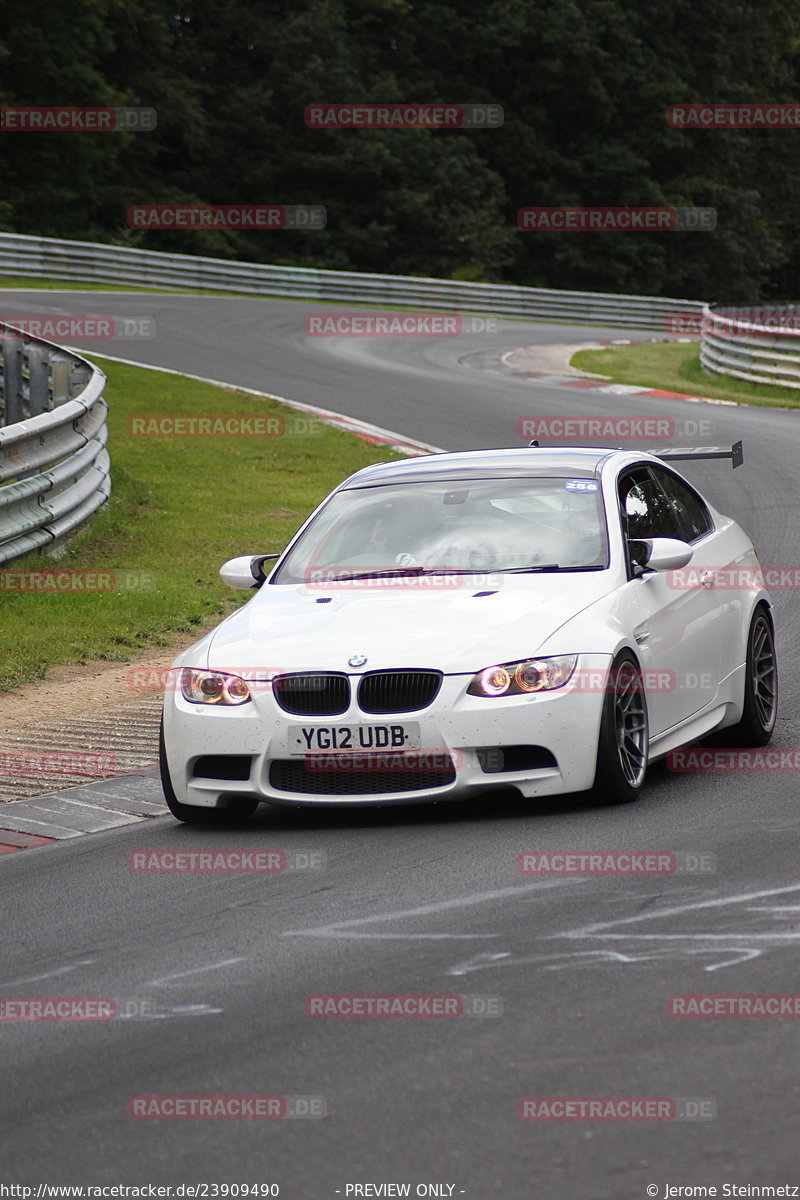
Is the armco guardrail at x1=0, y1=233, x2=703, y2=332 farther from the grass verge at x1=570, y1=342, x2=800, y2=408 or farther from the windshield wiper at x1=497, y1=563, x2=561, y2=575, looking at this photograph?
the windshield wiper at x1=497, y1=563, x2=561, y2=575

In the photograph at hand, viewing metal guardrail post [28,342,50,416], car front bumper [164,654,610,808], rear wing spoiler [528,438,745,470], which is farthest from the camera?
metal guardrail post [28,342,50,416]

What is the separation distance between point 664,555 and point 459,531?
1015mm

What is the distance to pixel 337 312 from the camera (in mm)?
41438

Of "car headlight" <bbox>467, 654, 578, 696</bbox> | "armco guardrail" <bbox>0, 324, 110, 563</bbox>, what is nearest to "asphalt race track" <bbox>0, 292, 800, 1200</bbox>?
"car headlight" <bbox>467, 654, 578, 696</bbox>

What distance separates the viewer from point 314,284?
4447cm

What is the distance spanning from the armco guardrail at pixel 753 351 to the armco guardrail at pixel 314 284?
11.7 m

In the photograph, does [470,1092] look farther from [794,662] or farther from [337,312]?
[337,312]

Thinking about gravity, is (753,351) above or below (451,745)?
below

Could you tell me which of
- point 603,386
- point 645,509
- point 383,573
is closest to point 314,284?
point 603,386

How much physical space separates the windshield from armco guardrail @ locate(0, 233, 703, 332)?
113 feet

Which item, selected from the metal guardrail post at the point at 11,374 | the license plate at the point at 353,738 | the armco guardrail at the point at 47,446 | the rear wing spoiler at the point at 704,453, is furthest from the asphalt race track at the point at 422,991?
the metal guardrail post at the point at 11,374

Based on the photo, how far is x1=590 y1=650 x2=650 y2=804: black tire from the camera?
287 inches

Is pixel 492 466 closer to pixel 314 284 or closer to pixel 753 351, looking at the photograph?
pixel 753 351

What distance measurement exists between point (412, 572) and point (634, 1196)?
4.64 m
